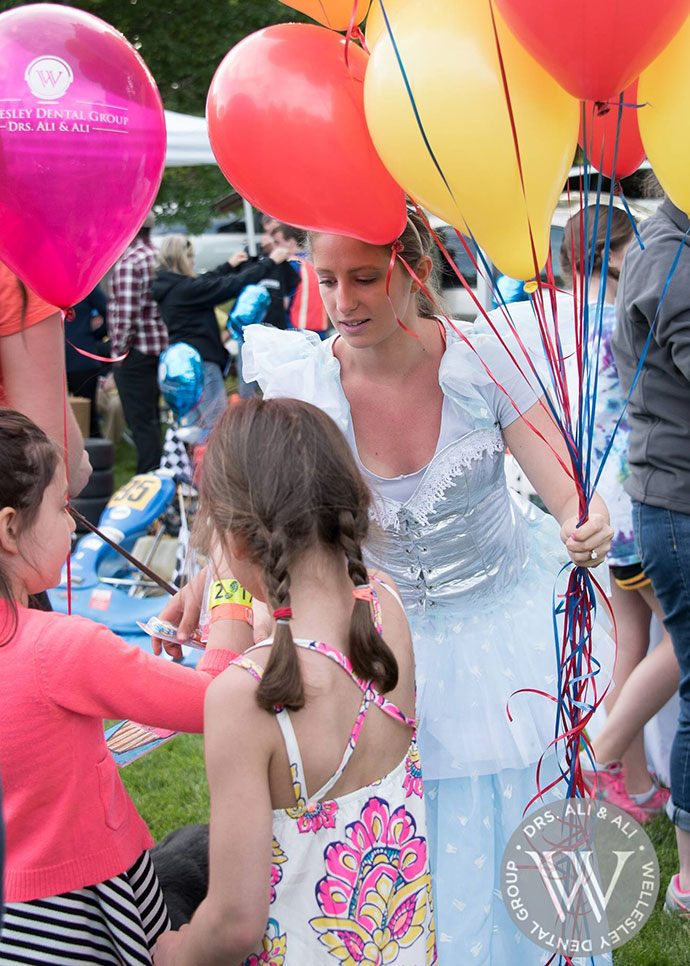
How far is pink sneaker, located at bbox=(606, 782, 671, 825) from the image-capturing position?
343 centimetres

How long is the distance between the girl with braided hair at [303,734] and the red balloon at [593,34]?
1.97ft

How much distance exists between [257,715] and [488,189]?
2.67ft

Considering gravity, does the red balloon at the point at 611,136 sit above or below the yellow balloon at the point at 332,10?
below

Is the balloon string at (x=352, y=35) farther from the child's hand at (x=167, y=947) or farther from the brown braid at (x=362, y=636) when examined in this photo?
the child's hand at (x=167, y=947)

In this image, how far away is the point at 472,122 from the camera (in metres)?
1.59

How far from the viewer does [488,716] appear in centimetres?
220

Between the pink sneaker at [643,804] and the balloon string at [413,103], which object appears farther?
the pink sneaker at [643,804]

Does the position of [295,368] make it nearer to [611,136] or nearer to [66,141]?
[66,141]

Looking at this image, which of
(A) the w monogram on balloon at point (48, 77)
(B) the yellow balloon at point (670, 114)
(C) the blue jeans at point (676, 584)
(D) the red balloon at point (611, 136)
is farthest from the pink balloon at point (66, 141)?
(C) the blue jeans at point (676, 584)

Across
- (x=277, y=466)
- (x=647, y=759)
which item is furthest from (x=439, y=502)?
(x=647, y=759)

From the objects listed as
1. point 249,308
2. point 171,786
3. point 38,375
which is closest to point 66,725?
point 38,375

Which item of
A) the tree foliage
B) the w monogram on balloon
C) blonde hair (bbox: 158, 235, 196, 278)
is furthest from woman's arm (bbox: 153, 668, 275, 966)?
the tree foliage

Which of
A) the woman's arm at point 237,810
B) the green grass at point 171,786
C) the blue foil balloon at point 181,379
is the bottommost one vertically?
the green grass at point 171,786

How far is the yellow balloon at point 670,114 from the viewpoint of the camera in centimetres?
161
